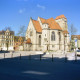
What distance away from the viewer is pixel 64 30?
5444 cm

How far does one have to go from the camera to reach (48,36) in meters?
49.6

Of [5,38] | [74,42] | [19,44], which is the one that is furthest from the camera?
[5,38]

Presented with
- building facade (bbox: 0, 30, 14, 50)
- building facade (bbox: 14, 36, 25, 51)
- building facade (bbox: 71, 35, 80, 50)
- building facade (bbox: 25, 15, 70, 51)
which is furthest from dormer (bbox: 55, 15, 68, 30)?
building facade (bbox: 0, 30, 14, 50)

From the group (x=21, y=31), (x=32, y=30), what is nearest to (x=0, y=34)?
(x=21, y=31)

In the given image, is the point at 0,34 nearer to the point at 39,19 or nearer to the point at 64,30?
the point at 39,19

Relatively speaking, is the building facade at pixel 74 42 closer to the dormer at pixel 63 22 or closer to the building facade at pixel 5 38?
the dormer at pixel 63 22

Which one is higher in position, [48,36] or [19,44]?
[48,36]

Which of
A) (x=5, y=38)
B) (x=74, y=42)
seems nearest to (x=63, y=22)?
(x=74, y=42)

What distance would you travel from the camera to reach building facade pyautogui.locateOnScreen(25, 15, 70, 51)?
4934 cm

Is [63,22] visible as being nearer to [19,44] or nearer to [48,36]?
[48,36]

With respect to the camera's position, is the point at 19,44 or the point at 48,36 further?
the point at 19,44

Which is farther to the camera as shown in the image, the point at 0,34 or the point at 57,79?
the point at 0,34

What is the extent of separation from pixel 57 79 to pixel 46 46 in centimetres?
4099

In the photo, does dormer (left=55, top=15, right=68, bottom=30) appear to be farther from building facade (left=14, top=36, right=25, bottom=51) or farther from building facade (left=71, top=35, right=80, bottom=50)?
building facade (left=14, top=36, right=25, bottom=51)
